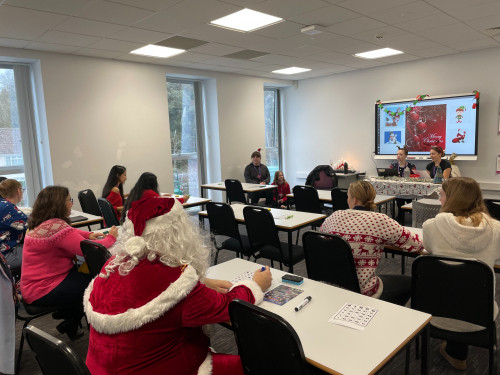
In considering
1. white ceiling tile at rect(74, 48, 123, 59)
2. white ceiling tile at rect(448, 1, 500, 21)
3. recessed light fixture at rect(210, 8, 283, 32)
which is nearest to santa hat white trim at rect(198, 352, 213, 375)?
recessed light fixture at rect(210, 8, 283, 32)

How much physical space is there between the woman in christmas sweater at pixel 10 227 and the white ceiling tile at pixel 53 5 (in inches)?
66.0

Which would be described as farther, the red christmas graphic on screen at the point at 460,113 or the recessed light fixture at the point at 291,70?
the recessed light fixture at the point at 291,70

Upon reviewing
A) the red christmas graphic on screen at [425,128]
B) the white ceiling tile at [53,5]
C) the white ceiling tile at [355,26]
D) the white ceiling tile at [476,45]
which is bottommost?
the red christmas graphic on screen at [425,128]

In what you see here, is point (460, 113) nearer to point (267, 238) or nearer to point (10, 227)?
point (267, 238)

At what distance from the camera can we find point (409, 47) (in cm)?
586

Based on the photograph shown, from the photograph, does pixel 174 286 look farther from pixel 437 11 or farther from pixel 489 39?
pixel 489 39

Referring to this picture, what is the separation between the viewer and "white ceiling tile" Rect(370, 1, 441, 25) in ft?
12.9

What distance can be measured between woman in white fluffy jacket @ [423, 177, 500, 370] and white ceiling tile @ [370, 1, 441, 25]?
265 cm

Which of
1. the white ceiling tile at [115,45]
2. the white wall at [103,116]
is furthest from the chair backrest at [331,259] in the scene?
the white wall at [103,116]

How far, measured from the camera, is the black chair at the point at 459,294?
5.70 ft

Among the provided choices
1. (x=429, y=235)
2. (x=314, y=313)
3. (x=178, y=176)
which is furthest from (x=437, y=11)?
(x=178, y=176)

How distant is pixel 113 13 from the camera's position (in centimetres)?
374

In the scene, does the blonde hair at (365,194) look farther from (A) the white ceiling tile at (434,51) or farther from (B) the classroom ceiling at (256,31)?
(A) the white ceiling tile at (434,51)

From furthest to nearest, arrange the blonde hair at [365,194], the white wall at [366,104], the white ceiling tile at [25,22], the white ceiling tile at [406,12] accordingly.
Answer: the white wall at [366,104]
the white ceiling tile at [406,12]
the white ceiling tile at [25,22]
the blonde hair at [365,194]
